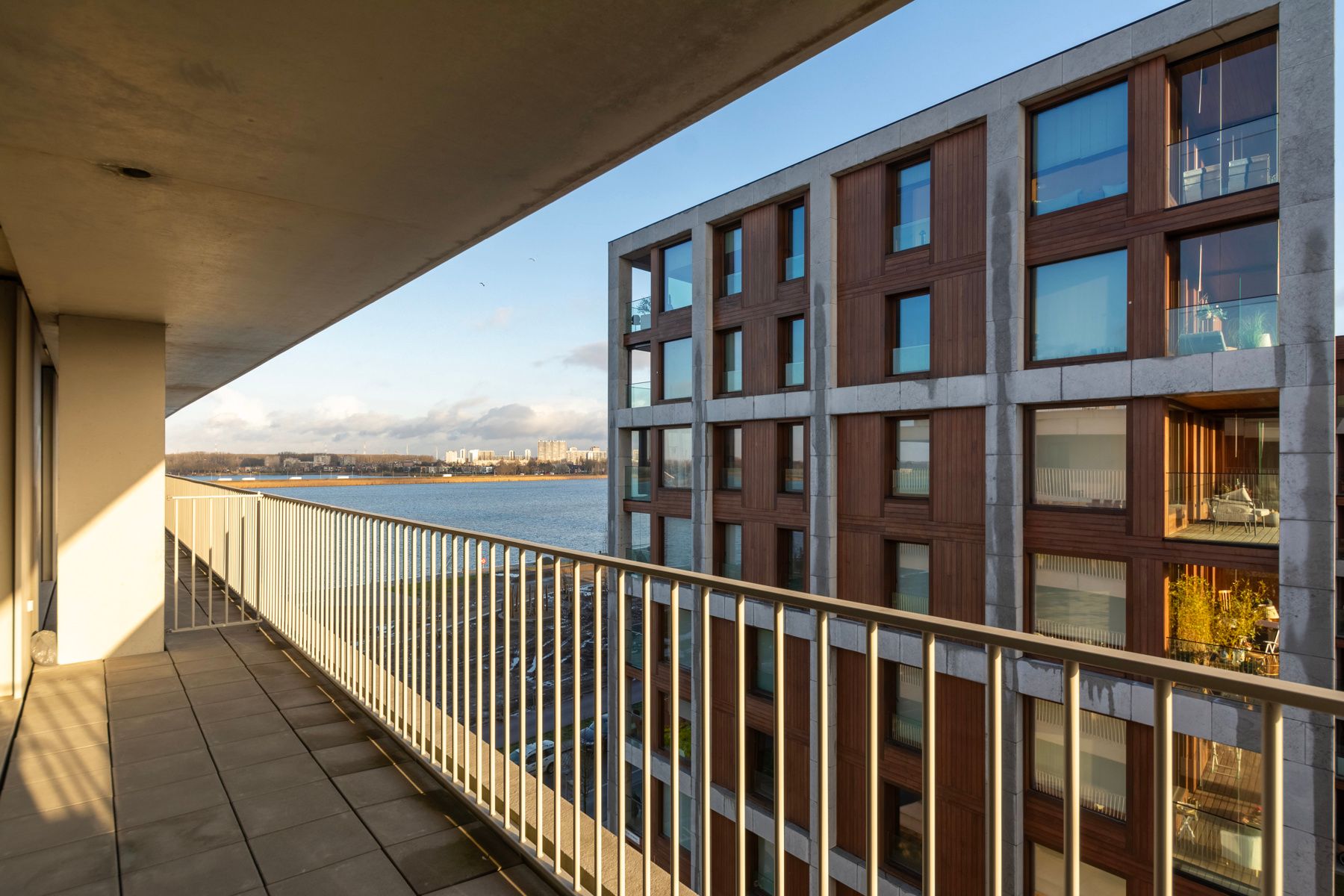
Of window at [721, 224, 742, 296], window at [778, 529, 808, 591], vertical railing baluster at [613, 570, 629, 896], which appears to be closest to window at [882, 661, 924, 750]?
window at [778, 529, 808, 591]

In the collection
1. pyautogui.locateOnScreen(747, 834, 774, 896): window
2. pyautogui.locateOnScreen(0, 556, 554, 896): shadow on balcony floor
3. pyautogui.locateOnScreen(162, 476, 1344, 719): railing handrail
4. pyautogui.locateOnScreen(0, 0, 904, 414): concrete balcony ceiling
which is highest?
pyautogui.locateOnScreen(0, 0, 904, 414): concrete balcony ceiling

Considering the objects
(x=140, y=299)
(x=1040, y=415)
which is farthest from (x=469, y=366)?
(x=140, y=299)

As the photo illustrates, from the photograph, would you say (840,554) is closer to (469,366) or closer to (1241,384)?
(1241,384)

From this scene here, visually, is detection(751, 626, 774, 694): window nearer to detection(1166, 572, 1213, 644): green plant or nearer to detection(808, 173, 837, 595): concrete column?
detection(808, 173, 837, 595): concrete column

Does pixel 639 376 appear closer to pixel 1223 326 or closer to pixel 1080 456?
pixel 1080 456

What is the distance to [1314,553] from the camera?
9.45 m

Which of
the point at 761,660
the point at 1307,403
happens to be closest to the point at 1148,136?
the point at 1307,403

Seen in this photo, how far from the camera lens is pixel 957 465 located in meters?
12.7

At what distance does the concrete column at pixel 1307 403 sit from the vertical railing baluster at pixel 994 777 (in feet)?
37.7

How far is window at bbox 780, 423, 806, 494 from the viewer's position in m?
15.6

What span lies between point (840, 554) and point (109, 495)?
12.4 metres

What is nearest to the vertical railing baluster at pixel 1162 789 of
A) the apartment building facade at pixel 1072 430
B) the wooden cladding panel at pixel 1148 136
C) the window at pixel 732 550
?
the apartment building facade at pixel 1072 430

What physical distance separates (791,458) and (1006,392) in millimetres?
5079

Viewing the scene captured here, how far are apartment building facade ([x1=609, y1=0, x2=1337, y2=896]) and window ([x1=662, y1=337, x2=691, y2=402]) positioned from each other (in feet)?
9.28
